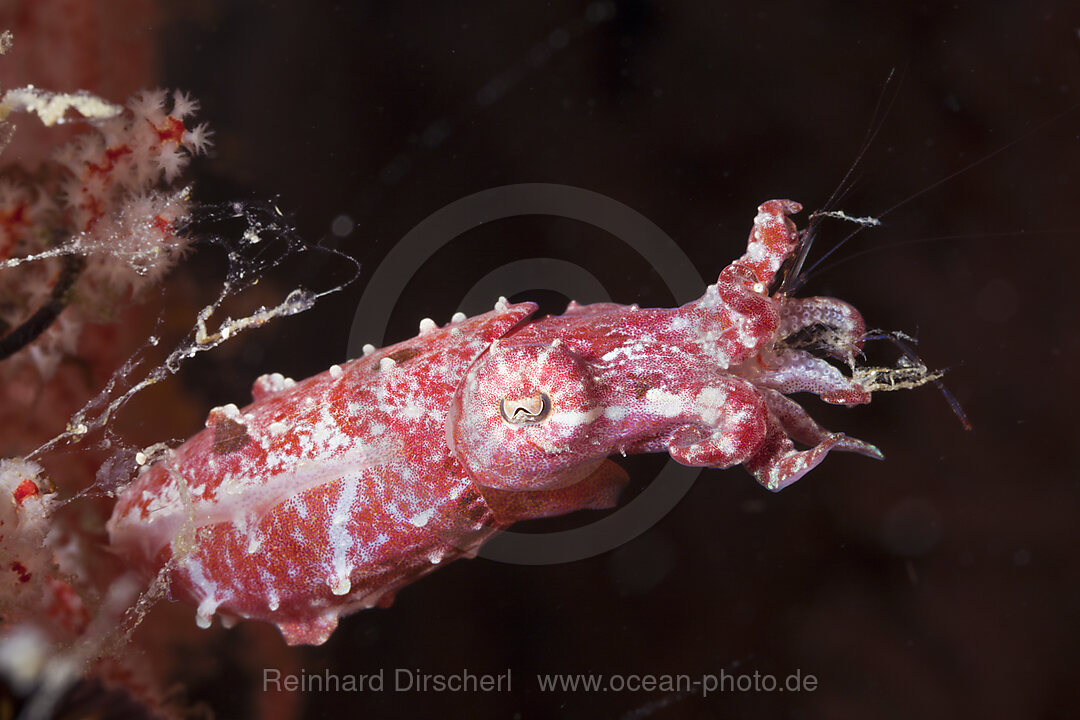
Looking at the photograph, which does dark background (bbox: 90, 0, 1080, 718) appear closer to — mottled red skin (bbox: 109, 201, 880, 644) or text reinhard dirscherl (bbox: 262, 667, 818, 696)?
text reinhard dirscherl (bbox: 262, 667, 818, 696)

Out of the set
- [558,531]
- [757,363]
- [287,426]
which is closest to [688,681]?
[558,531]

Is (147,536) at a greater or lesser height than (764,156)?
lesser

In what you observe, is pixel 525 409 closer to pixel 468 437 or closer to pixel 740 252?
pixel 468 437

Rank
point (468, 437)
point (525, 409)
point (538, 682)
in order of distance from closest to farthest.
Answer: point (525, 409)
point (468, 437)
point (538, 682)

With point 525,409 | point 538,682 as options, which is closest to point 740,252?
point 525,409

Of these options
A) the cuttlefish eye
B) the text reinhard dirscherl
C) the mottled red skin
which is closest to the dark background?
the text reinhard dirscherl

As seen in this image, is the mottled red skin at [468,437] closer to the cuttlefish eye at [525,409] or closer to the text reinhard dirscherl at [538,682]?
the cuttlefish eye at [525,409]

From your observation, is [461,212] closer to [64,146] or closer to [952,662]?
[64,146]
